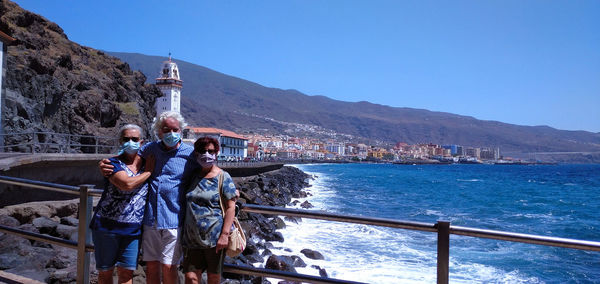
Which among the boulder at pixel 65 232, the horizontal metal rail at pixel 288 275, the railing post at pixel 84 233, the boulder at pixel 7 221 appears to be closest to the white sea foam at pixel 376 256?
the boulder at pixel 65 232

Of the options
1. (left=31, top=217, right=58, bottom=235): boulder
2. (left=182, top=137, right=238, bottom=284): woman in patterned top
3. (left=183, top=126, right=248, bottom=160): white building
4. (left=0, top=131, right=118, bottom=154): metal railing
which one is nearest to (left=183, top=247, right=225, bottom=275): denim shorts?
(left=182, top=137, right=238, bottom=284): woman in patterned top

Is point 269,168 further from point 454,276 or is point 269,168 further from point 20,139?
point 454,276

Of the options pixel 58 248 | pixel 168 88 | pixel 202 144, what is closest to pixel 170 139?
pixel 202 144

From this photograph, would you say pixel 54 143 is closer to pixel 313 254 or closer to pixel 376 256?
pixel 313 254

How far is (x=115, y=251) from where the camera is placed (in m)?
2.86

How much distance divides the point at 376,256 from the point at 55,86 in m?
20.8

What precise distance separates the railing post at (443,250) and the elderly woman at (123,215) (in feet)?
6.10

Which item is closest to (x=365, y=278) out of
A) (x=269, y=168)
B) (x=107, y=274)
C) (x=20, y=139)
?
(x=107, y=274)

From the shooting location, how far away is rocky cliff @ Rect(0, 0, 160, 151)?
2180cm

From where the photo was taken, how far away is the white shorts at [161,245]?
2.81m

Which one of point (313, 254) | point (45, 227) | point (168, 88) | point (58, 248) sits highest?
point (168, 88)

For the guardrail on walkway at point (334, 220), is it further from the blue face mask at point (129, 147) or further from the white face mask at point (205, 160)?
the blue face mask at point (129, 147)

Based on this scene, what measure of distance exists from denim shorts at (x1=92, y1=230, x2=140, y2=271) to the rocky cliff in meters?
18.7

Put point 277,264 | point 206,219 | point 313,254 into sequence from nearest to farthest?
1. point 206,219
2. point 277,264
3. point 313,254
